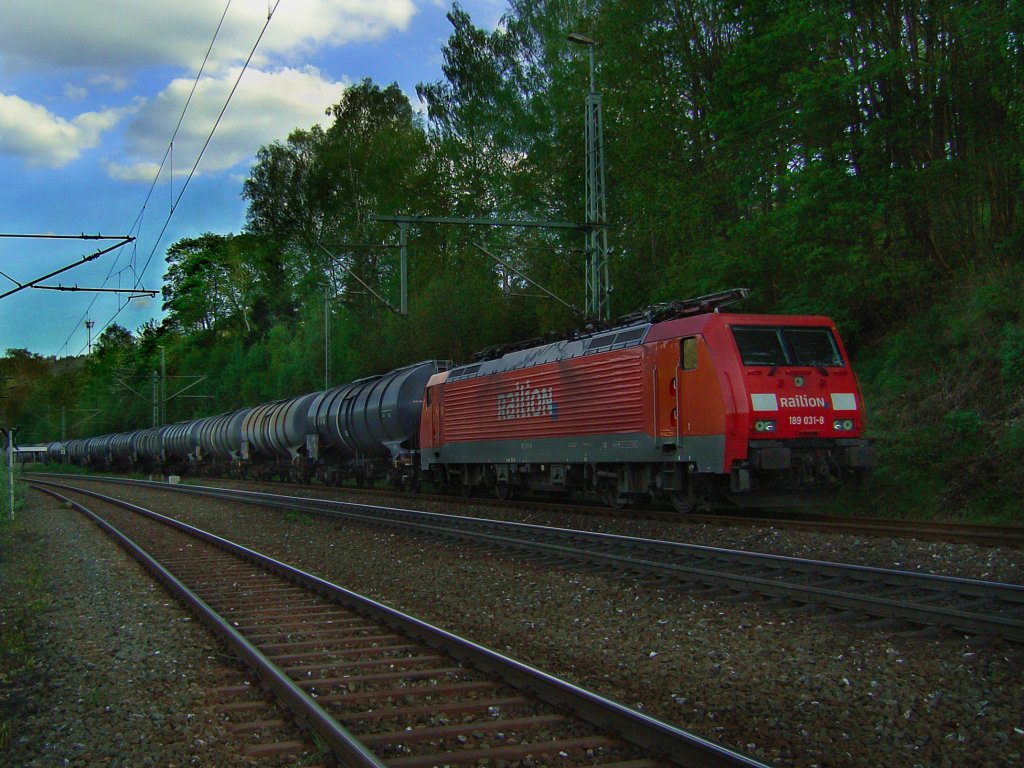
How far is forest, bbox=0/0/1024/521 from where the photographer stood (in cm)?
1590

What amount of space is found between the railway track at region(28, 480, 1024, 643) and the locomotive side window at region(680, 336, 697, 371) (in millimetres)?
2969

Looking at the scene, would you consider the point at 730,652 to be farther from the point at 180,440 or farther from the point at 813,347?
the point at 180,440

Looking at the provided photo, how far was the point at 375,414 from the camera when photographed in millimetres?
25109

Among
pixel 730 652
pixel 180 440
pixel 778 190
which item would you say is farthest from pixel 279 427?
pixel 730 652

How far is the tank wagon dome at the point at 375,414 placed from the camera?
23.9 meters

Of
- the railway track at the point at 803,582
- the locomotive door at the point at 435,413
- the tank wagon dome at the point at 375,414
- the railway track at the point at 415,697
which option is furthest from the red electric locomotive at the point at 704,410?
the tank wagon dome at the point at 375,414

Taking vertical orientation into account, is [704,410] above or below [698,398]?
below

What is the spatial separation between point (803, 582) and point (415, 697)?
4.38 m

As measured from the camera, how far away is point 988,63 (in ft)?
53.8

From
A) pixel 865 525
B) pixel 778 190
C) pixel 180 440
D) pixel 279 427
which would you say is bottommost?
pixel 865 525

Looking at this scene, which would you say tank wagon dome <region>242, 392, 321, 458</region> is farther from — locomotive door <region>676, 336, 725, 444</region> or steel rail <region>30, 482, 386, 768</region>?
steel rail <region>30, 482, 386, 768</region>

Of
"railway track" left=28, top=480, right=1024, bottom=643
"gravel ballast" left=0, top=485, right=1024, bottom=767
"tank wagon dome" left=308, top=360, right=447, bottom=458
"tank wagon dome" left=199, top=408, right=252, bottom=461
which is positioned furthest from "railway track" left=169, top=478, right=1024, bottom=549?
"tank wagon dome" left=199, top=408, right=252, bottom=461

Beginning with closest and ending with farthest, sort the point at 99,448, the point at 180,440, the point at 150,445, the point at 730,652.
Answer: the point at 730,652, the point at 180,440, the point at 150,445, the point at 99,448

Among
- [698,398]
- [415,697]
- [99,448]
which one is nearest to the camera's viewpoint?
[415,697]
